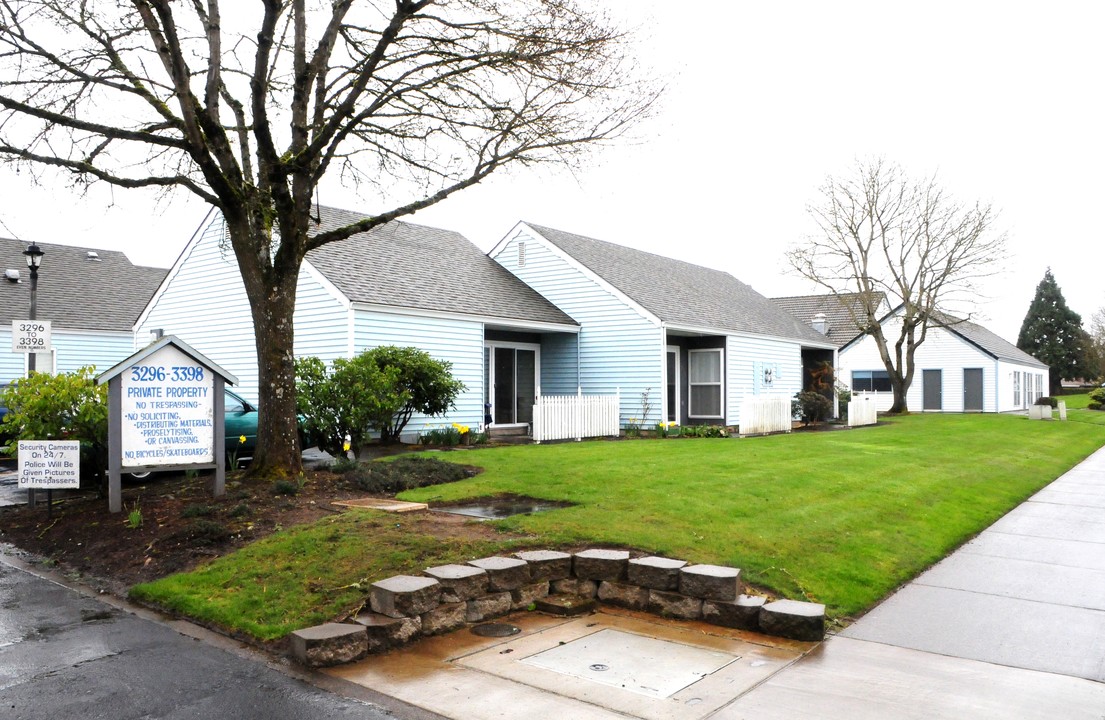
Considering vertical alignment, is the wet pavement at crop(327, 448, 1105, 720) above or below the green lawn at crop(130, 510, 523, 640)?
below

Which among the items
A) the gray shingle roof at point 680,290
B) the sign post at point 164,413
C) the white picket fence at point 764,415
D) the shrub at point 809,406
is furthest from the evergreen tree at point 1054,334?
Result: the sign post at point 164,413

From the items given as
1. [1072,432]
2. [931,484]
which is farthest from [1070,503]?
[1072,432]

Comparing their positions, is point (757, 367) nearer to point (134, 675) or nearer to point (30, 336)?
point (30, 336)

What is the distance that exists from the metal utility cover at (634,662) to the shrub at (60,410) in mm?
7412

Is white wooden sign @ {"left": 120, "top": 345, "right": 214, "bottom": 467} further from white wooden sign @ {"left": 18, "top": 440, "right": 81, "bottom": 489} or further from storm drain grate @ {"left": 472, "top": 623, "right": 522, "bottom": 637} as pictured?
storm drain grate @ {"left": 472, "top": 623, "right": 522, "bottom": 637}

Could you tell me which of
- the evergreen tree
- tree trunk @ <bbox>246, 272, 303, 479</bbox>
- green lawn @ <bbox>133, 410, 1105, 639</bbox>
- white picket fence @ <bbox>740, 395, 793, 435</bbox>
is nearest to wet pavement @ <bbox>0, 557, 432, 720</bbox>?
green lawn @ <bbox>133, 410, 1105, 639</bbox>

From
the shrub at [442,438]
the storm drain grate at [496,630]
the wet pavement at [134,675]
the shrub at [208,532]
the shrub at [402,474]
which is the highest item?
the shrub at [442,438]

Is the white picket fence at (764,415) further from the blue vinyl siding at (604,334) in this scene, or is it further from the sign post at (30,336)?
the sign post at (30,336)

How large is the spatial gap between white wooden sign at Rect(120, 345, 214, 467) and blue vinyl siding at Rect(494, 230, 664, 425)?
14.1 metres

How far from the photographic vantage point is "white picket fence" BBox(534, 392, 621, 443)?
20.0 meters

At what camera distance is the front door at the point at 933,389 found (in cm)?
4475

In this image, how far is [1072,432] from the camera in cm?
2877

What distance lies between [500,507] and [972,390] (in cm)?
4005

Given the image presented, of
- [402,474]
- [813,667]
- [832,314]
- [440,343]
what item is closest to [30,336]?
[402,474]
